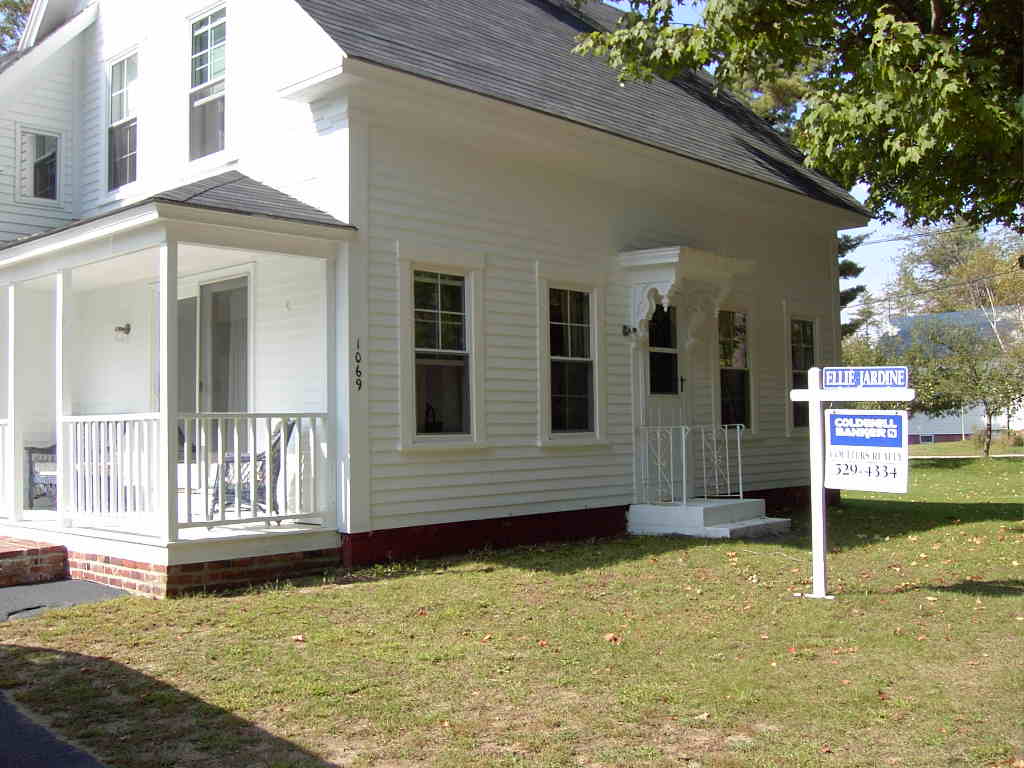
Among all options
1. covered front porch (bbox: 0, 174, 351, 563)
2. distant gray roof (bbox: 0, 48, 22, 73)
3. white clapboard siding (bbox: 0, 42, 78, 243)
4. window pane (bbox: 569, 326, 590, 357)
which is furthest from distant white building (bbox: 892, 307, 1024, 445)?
covered front porch (bbox: 0, 174, 351, 563)

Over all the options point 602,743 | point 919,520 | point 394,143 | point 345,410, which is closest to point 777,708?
point 602,743

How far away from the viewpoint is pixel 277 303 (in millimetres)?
10344

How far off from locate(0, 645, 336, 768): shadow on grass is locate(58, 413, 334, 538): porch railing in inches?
92.4

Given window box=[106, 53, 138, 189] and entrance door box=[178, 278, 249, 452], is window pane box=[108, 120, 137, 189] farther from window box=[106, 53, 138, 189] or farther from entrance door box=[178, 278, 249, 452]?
entrance door box=[178, 278, 249, 452]

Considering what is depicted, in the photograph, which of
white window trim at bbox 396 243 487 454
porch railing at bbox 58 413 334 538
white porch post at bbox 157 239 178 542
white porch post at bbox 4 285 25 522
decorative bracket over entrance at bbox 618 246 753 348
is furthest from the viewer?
decorative bracket over entrance at bbox 618 246 753 348

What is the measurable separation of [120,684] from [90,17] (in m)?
10.7

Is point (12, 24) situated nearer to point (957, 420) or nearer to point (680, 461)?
point (680, 461)

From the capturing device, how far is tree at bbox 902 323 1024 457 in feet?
103

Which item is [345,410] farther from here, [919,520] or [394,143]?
[919,520]

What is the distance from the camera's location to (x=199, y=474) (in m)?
9.54

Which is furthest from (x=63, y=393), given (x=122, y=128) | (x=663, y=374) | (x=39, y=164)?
(x=663, y=374)

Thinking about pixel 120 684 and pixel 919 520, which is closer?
pixel 120 684

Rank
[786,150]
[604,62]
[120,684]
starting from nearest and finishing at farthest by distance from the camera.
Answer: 1. [120,684]
2. [604,62]
3. [786,150]

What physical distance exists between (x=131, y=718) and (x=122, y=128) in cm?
969
